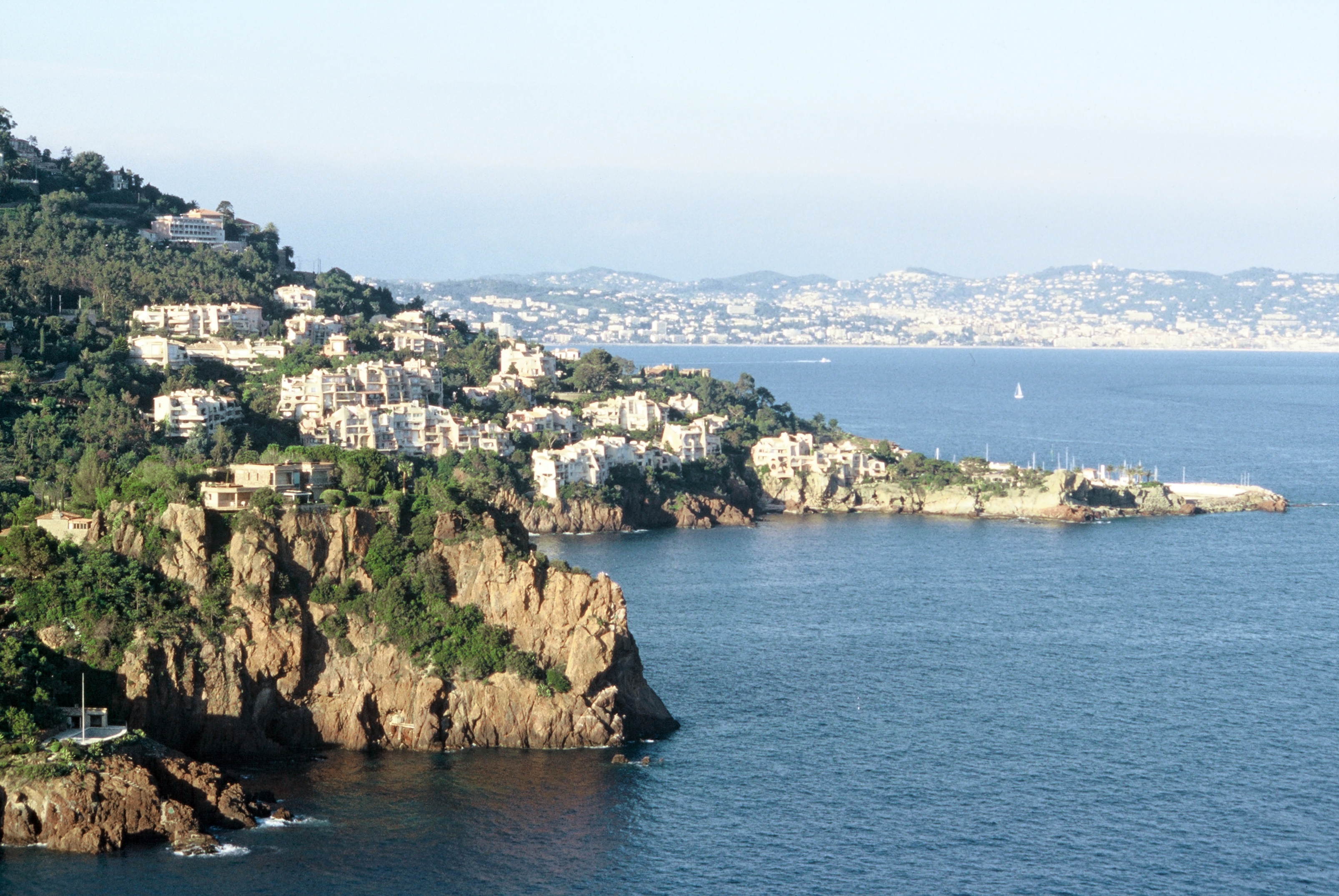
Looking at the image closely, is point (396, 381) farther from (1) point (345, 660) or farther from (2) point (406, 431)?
(1) point (345, 660)

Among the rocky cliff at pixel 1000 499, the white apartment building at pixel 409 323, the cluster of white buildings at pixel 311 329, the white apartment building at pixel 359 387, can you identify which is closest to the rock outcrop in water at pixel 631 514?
the rocky cliff at pixel 1000 499

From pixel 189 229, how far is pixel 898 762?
81193 mm

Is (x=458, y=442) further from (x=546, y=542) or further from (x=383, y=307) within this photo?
(x=383, y=307)

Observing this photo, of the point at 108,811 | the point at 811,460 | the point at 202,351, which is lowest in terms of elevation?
the point at 108,811

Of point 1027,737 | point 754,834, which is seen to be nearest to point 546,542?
point 1027,737

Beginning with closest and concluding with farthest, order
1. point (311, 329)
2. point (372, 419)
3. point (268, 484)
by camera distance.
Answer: point (268, 484) → point (372, 419) → point (311, 329)

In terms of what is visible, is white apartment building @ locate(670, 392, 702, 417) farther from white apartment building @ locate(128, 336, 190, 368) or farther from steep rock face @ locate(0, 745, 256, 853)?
steep rock face @ locate(0, 745, 256, 853)

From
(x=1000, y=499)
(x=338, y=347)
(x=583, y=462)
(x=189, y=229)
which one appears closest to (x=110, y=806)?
(x=583, y=462)

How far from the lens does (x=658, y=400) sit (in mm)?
105688

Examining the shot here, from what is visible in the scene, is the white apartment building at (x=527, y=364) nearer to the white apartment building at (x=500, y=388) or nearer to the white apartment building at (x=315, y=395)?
the white apartment building at (x=500, y=388)

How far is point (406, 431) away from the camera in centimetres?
9006

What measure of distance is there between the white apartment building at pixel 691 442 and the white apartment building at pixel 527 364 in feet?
47.1

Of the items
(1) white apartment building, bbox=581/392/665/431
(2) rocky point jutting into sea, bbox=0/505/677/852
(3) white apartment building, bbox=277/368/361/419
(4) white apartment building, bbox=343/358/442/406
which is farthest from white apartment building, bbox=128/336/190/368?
(2) rocky point jutting into sea, bbox=0/505/677/852

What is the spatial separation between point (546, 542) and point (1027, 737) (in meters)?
39.1
